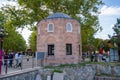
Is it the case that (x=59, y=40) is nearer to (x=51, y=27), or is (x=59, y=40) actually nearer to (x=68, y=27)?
(x=51, y=27)

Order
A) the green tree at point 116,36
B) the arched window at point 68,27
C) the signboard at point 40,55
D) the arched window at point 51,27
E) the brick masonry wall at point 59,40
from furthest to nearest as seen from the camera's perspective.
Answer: the green tree at point 116,36 < the arched window at point 68,27 < the arched window at point 51,27 < the brick masonry wall at point 59,40 < the signboard at point 40,55

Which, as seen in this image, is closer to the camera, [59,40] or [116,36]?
[59,40]

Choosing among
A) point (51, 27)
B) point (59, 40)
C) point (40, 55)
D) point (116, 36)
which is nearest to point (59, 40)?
point (59, 40)

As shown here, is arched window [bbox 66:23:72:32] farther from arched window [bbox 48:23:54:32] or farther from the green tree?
the green tree

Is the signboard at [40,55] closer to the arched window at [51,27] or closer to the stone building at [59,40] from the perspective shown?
the stone building at [59,40]

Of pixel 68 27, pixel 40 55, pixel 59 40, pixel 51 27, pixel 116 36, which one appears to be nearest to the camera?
pixel 40 55

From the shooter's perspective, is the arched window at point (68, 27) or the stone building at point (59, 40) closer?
the stone building at point (59, 40)

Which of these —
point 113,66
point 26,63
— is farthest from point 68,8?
point 26,63

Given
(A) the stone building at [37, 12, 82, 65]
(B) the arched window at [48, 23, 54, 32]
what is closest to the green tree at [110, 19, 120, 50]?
(A) the stone building at [37, 12, 82, 65]

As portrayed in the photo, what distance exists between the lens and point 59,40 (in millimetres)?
23594

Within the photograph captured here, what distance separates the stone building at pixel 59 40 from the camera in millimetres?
23688

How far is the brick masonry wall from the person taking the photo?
23.6 meters

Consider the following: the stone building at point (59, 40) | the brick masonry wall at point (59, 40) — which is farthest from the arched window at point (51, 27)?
the brick masonry wall at point (59, 40)

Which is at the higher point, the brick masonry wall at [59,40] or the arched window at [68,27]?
the arched window at [68,27]
